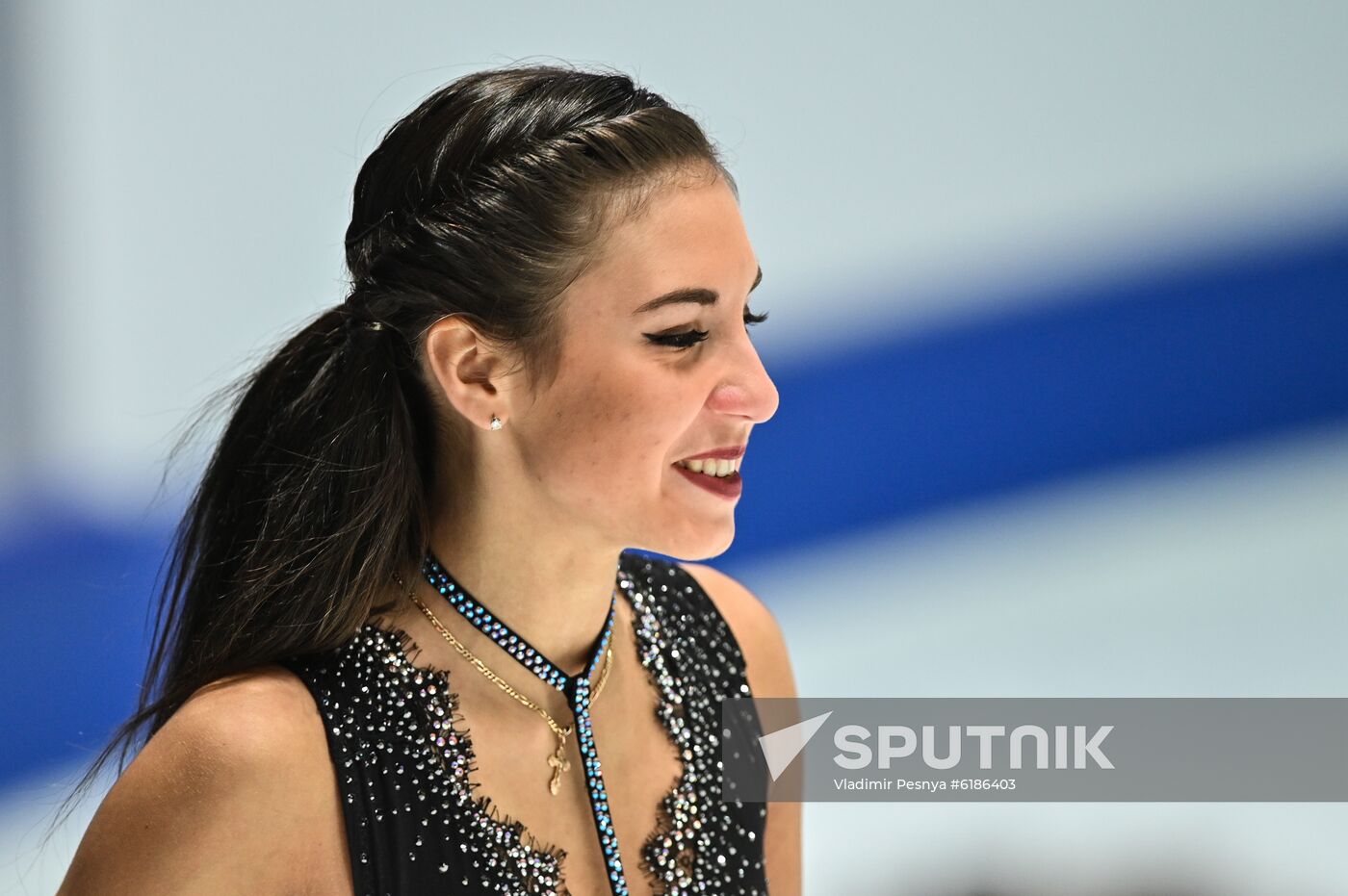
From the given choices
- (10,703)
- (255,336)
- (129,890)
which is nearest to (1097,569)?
(255,336)

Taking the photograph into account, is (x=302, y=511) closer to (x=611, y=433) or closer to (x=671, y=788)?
(x=611, y=433)

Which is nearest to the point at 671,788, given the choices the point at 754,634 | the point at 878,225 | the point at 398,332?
the point at 754,634

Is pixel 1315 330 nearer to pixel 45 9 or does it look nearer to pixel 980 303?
pixel 980 303

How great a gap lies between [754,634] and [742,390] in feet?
1.51

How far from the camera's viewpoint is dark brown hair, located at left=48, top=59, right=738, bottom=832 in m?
1.36

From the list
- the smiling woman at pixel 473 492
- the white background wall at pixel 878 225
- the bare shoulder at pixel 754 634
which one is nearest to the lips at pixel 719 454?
the smiling woman at pixel 473 492

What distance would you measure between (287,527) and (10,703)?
1.70 meters

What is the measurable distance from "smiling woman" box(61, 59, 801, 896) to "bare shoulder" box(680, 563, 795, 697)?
0.27 m

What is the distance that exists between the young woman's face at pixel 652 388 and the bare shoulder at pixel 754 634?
352 millimetres

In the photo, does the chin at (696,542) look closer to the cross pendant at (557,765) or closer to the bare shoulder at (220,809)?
the cross pendant at (557,765)

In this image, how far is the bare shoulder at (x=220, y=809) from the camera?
→ 4.00 ft

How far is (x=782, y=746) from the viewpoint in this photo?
168 cm

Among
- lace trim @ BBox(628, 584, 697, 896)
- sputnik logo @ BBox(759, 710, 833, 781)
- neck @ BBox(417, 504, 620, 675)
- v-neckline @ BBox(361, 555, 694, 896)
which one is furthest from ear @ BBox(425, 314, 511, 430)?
sputnik logo @ BBox(759, 710, 833, 781)

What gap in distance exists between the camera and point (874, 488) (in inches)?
144
